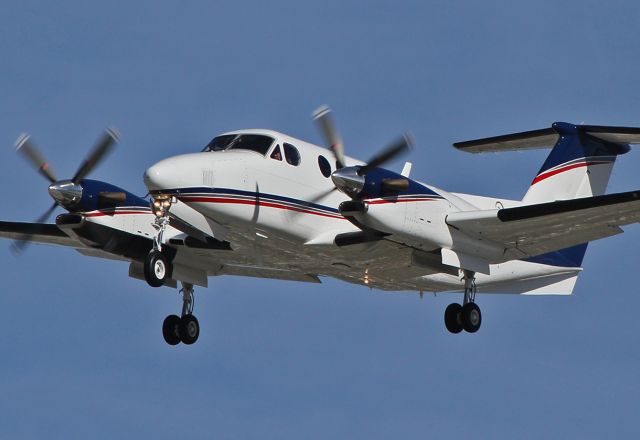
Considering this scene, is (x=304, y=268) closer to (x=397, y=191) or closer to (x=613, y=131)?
(x=397, y=191)

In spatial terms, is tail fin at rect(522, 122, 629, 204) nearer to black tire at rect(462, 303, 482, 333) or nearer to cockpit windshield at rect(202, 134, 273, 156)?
black tire at rect(462, 303, 482, 333)

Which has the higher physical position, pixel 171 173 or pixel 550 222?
pixel 550 222

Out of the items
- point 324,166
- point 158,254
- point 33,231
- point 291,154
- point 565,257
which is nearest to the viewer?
point 158,254

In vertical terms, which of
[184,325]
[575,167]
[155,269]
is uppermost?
[575,167]

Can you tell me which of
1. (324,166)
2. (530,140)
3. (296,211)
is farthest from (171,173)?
(530,140)

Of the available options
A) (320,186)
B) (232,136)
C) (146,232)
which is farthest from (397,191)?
(146,232)

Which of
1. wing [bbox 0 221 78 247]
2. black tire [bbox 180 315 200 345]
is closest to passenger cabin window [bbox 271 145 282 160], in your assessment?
black tire [bbox 180 315 200 345]

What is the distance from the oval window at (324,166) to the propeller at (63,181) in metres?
3.70

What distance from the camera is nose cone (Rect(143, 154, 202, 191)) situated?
66.8 ft

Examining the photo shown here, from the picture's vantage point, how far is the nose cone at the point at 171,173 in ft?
66.8

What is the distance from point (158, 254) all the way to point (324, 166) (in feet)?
10.5

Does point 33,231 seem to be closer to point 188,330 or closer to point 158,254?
point 188,330

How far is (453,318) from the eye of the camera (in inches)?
920

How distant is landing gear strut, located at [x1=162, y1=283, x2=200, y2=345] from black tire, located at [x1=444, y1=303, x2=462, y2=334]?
473 centimetres
